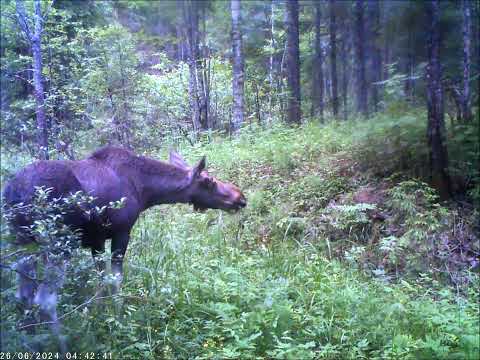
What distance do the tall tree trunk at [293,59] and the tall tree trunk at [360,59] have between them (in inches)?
63.4

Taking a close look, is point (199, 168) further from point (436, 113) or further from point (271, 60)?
point (271, 60)

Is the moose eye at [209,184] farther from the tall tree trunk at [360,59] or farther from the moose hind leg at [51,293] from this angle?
the tall tree trunk at [360,59]

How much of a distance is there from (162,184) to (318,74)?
998 centimetres

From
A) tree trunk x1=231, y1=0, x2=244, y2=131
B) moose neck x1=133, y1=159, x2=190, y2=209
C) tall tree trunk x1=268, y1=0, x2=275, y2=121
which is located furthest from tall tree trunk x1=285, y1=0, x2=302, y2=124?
moose neck x1=133, y1=159, x2=190, y2=209

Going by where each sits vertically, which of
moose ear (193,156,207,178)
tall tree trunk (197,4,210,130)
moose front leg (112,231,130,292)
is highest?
tall tree trunk (197,4,210,130)

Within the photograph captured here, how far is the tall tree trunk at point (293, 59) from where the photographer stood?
13.0 meters

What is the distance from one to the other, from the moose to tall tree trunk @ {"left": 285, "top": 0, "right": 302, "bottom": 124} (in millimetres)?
6545

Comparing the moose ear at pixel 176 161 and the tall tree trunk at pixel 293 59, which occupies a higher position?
the tall tree trunk at pixel 293 59

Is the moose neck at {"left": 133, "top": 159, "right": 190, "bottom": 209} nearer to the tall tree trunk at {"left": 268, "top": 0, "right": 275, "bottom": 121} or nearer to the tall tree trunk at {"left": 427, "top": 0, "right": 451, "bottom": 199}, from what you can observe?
the tall tree trunk at {"left": 427, "top": 0, "right": 451, "bottom": 199}

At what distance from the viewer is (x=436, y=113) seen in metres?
8.11

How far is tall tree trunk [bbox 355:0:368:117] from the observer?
36.1 feet

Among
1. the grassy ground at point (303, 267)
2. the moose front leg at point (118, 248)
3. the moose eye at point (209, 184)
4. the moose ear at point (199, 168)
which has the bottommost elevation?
the grassy ground at point (303, 267)

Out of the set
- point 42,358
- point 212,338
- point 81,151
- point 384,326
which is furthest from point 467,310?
point 81,151

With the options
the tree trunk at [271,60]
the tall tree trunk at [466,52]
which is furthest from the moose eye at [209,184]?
the tree trunk at [271,60]
